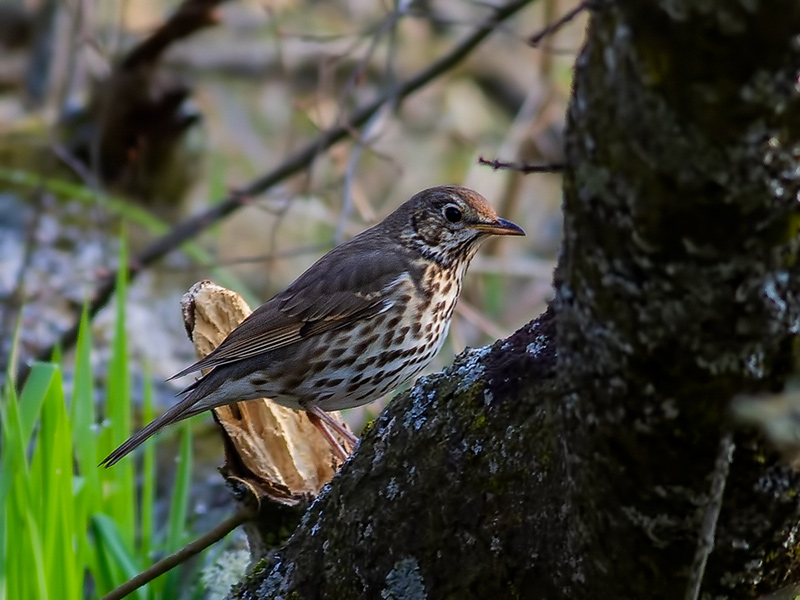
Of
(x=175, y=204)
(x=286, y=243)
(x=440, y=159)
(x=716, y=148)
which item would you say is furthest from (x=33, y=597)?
(x=440, y=159)

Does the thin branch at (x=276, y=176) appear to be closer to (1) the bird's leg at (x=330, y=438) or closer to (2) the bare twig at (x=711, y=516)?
(1) the bird's leg at (x=330, y=438)

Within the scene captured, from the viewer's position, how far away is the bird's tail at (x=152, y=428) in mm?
3135

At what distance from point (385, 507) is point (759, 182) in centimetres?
114

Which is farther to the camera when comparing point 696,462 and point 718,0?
point 696,462

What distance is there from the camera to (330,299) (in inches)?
146

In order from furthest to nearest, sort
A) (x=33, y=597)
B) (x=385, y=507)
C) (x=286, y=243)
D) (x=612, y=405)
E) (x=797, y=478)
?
(x=286, y=243) < (x=33, y=597) < (x=385, y=507) < (x=797, y=478) < (x=612, y=405)

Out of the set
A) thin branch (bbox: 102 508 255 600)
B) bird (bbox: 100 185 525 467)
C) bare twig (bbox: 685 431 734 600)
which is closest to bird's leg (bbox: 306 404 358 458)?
bird (bbox: 100 185 525 467)

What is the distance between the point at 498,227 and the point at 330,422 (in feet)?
3.08

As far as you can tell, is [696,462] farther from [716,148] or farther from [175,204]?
[175,204]

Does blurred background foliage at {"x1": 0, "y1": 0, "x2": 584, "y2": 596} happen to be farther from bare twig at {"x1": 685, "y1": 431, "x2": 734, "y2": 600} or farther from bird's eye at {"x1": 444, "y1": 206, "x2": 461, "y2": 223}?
bare twig at {"x1": 685, "y1": 431, "x2": 734, "y2": 600}

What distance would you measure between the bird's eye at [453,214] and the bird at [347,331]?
0.09 feet

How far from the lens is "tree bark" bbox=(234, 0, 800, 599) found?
1.23 meters

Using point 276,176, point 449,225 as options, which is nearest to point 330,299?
point 449,225

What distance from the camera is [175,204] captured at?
654 centimetres
